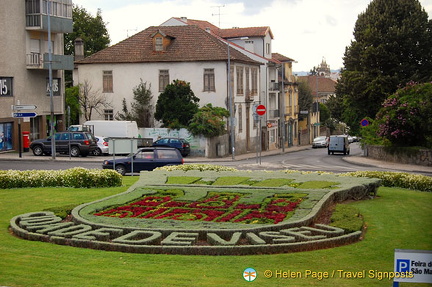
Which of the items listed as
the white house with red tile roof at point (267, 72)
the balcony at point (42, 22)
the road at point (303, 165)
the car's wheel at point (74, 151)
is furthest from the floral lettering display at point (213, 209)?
the white house with red tile roof at point (267, 72)

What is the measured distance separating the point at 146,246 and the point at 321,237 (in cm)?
384

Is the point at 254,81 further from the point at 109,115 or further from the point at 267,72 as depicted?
the point at 109,115

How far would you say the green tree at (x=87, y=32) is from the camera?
70.2 m

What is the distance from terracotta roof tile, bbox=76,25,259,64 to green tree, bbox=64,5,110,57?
1082cm

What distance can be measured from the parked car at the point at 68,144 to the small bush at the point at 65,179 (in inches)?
833

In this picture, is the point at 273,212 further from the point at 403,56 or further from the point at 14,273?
the point at 403,56

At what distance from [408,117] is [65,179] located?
97.4ft

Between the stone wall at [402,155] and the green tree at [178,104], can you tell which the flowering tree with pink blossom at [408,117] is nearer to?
the stone wall at [402,155]

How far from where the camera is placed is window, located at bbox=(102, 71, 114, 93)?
195 ft

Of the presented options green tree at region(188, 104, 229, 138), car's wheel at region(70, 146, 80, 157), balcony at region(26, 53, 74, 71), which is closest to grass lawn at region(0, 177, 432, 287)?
car's wheel at region(70, 146, 80, 157)

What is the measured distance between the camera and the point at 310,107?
92.6m

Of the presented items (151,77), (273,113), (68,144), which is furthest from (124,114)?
(273,113)

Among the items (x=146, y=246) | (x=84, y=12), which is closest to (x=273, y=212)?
(x=146, y=246)

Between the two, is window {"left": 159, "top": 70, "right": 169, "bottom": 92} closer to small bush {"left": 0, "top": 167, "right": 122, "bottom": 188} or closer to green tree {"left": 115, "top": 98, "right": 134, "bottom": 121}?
green tree {"left": 115, "top": 98, "right": 134, "bottom": 121}
